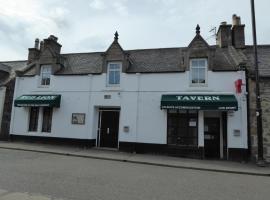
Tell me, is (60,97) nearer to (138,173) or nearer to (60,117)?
(60,117)

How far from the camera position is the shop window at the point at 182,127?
47.4 ft

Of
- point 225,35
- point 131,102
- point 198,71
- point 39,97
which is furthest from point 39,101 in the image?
point 225,35

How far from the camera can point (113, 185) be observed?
718cm

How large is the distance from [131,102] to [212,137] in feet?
18.8

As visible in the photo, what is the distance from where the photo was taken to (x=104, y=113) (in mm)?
16641

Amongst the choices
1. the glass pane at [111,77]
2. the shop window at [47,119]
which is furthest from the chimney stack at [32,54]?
the glass pane at [111,77]

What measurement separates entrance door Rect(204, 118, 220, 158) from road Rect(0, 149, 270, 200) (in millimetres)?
5105

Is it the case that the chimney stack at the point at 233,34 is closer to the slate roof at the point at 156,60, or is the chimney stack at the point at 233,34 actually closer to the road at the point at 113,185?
the slate roof at the point at 156,60

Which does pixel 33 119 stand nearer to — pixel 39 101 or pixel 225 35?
pixel 39 101

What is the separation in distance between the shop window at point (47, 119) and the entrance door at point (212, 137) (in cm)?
1128

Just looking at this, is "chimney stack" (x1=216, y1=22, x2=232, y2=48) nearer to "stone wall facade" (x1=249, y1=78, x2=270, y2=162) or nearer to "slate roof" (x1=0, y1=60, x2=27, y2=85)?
"stone wall facade" (x1=249, y1=78, x2=270, y2=162)

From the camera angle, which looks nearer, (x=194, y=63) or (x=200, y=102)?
(x=200, y=102)

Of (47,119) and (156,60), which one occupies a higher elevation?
(156,60)

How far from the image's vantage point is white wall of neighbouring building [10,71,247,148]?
1420cm
